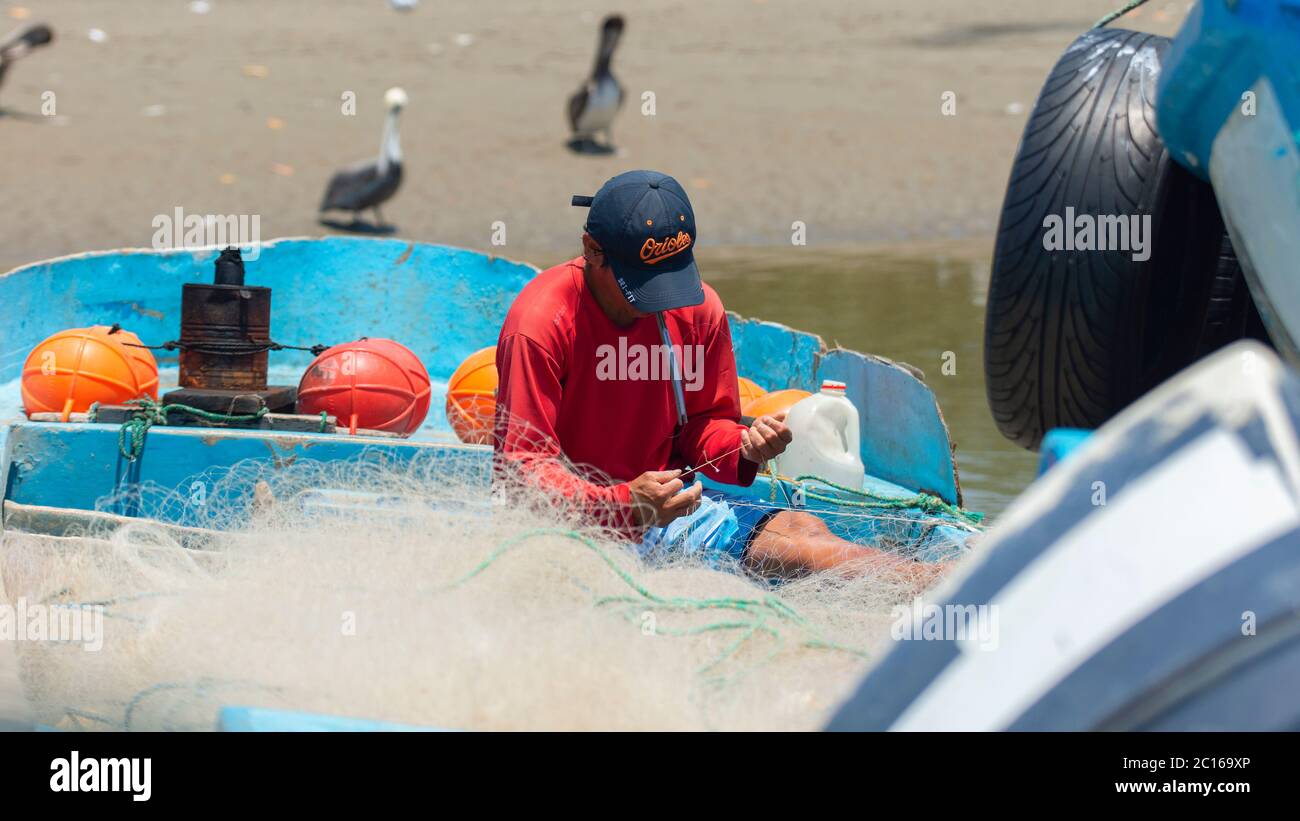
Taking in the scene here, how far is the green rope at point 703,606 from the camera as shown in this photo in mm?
2932

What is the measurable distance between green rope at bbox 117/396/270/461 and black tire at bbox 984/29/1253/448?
8.77 feet

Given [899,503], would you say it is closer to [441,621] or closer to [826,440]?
[826,440]

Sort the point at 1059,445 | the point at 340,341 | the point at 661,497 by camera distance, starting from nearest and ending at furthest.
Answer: the point at 1059,445 < the point at 661,497 < the point at 340,341

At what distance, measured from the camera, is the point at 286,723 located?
222 centimetres

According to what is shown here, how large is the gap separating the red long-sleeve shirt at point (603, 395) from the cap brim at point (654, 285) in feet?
0.68

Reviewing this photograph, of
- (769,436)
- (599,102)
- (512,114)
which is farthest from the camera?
(512,114)

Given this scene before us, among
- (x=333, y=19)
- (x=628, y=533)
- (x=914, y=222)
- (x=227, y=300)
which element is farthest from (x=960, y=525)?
(x=333, y=19)

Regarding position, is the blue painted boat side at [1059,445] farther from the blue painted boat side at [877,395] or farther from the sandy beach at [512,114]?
the sandy beach at [512,114]

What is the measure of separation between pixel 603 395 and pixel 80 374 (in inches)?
99.6

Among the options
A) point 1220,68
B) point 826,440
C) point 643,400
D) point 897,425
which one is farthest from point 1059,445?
point 897,425

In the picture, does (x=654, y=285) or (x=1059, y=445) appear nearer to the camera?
(x=1059, y=445)

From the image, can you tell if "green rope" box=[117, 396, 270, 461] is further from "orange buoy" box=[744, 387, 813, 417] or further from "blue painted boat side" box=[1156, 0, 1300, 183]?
"blue painted boat side" box=[1156, 0, 1300, 183]
